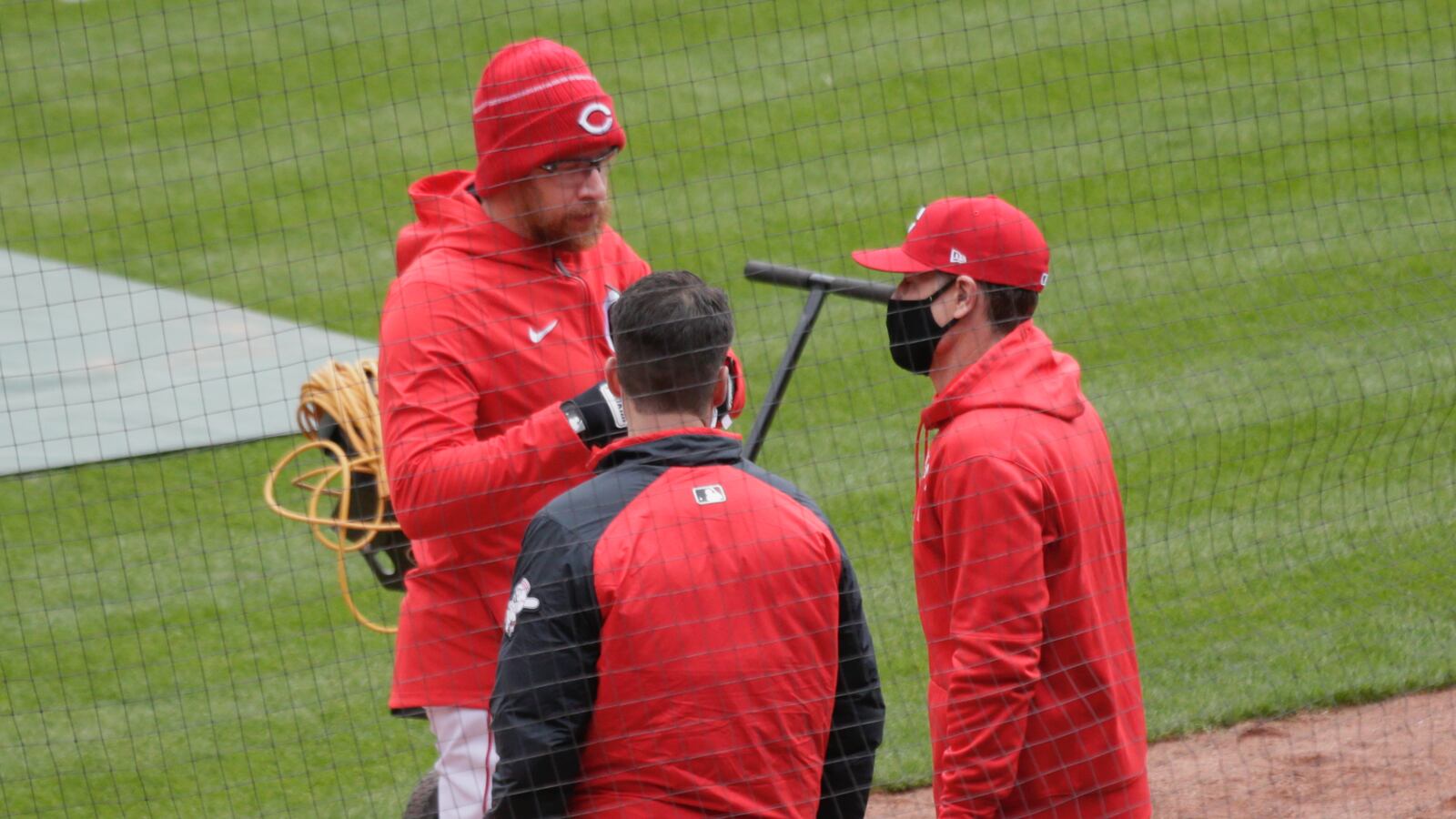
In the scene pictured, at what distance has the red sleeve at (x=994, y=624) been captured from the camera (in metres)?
2.68

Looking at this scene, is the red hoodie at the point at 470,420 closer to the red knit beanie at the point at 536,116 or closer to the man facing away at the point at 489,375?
the man facing away at the point at 489,375

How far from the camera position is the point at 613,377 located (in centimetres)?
277

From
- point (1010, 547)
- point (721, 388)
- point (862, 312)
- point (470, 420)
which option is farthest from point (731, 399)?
point (862, 312)

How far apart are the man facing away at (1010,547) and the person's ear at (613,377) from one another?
21.9 inches

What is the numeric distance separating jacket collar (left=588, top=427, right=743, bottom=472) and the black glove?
1.03 ft

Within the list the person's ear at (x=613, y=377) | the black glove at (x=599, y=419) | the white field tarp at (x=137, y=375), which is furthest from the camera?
the white field tarp at (x=137, y=375)

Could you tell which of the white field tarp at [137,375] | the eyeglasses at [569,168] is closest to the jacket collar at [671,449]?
the eyeglasses at [569,168]

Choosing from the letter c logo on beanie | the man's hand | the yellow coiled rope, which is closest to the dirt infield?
the yellow coiled rope

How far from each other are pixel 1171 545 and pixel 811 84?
13.4 feet

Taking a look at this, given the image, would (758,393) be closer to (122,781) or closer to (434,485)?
(122,781)

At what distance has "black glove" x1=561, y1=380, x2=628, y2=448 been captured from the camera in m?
2.92

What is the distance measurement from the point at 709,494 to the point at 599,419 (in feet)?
1.48

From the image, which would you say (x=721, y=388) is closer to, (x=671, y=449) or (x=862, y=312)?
(x=671, y=449)

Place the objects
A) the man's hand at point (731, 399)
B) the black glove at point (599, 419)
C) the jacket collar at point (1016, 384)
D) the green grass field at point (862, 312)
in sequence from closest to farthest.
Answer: the jacket collar at point (1016, 384)
the black glove at point (599, 419)
the man's hand at point (731, 399)
the green grass field at point (862, 312)
